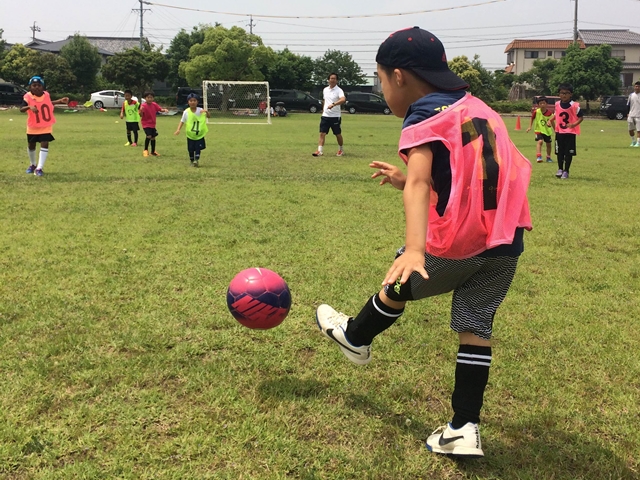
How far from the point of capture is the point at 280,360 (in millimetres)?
3291

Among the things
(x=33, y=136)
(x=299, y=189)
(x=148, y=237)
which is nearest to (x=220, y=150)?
(x=33, y=136)

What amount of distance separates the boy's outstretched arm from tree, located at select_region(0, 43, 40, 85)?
49.9m

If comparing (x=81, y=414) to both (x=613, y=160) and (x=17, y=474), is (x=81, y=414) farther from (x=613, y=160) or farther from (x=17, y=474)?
(x=613, y=160)

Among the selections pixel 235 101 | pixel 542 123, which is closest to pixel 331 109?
pixel 542 123

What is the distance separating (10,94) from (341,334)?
152ft

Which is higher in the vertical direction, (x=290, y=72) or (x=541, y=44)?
(x=541, y=44)

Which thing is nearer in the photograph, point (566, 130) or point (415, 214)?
point (415, 214)

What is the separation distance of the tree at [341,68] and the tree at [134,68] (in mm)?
21193

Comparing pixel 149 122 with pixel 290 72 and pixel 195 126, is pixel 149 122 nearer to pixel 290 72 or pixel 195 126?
pixel 195 126

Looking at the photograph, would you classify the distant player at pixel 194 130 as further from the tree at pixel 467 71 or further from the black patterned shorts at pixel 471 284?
the tree at pixel 467 71

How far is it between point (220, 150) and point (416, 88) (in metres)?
13.4

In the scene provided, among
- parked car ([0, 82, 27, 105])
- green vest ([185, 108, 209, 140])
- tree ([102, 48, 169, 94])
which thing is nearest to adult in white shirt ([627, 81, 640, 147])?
green vest ([185, 108, 209, 140])

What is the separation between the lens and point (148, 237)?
5852mm

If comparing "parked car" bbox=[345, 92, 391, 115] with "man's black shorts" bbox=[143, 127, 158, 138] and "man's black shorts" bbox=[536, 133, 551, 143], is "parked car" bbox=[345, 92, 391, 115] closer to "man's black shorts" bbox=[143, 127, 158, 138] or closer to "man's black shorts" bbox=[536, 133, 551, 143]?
"man's black shorts" bbox=[536, 133, 551, 143]
